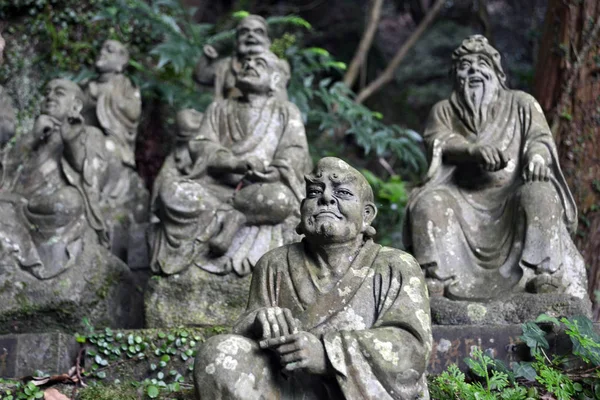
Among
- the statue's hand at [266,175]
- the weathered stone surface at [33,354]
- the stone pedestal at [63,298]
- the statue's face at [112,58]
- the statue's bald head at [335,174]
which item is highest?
the statue's bald head at [335,174]

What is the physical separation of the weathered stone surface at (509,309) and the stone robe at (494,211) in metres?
0.21

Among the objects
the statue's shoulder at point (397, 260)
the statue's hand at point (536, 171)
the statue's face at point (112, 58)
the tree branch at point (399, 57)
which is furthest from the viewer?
the tree branch at point (399, 57)

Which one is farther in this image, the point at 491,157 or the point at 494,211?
the point at 494,211

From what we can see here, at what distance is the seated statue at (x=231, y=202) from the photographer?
8336 mm

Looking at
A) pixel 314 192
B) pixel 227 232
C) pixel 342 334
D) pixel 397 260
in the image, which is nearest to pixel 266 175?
pixel 227 232

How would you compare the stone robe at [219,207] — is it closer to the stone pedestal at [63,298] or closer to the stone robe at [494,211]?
the stone pedestal at [63,298]

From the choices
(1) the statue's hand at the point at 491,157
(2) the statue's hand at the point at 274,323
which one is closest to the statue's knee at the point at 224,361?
(2) the statue's hand at the point at 274,323

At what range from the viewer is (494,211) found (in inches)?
318

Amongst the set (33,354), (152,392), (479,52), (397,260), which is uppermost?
(479,52)

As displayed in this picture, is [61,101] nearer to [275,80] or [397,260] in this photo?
[275,80]

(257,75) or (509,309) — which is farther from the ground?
(257,75)

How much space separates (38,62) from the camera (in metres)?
13.5

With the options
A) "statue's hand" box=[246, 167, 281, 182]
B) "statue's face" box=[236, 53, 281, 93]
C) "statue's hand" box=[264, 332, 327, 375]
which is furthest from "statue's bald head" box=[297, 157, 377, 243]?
"statue's face" box=[236, 53, 281, 93]

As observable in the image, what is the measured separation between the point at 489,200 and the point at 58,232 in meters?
3.87
